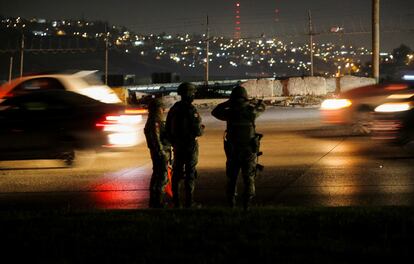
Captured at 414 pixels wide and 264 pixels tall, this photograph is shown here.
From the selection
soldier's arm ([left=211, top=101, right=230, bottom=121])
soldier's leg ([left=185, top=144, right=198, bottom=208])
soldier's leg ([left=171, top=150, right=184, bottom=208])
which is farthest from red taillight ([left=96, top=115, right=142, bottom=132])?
soldier's arm ([left=211, top=101, right=230, bottom=121])

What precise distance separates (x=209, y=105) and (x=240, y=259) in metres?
29.8

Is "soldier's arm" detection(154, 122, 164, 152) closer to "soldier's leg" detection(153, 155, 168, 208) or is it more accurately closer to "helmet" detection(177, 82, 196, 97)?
"soldier's leg" detection(153, 155, 168, 208)

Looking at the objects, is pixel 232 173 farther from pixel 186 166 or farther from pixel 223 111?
pixel 223 111

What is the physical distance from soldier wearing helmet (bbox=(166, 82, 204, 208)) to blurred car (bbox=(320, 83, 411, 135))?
8543 millimetres

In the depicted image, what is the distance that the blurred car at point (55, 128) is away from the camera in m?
13.7

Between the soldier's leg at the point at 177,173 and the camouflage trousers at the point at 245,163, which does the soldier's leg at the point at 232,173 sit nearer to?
the camouflage trousers at the point at 245,163

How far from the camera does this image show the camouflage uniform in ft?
31.1

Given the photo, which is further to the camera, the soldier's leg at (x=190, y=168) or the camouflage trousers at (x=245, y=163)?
the soldier's leg at (x=190, y=168)

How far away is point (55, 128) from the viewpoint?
13680mm

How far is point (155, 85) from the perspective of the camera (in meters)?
64.8

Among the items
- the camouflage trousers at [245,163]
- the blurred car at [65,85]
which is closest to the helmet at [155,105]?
the camouflage trousers at [245,163]

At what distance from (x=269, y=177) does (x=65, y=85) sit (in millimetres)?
6250

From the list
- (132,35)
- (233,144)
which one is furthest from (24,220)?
(132,35)

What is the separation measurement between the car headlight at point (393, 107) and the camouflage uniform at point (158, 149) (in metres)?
7.22
